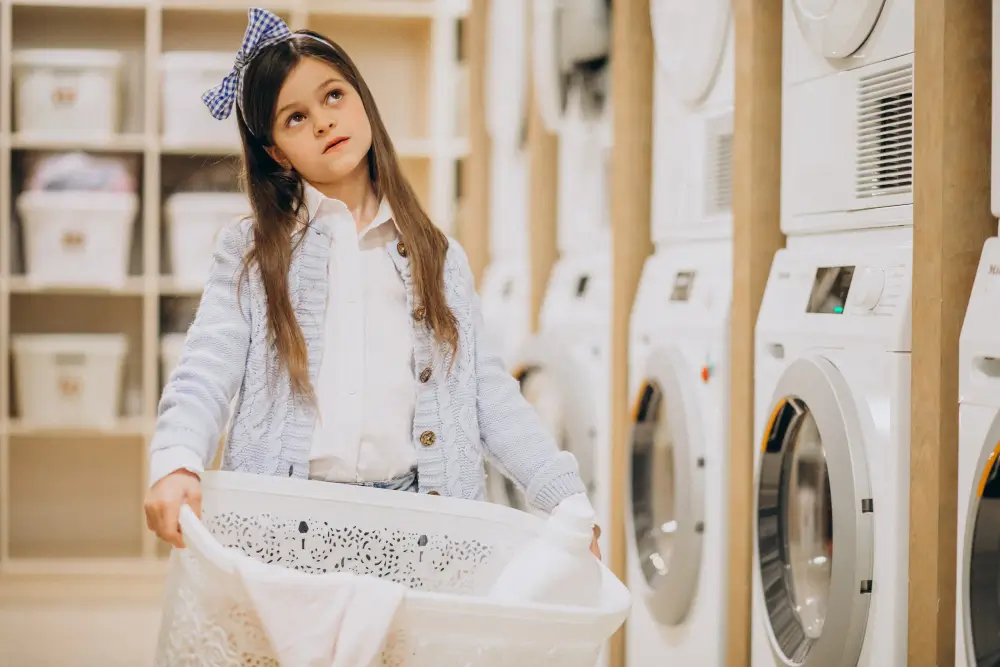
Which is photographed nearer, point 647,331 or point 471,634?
point 471,634

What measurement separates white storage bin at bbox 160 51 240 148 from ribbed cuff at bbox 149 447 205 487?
2.65 metres

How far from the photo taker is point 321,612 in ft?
3.37

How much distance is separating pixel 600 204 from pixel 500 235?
2.61 ft

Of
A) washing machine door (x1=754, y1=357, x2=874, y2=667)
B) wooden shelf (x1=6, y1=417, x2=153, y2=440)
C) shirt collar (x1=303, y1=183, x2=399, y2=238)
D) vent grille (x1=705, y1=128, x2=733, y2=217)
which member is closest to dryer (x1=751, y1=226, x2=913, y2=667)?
washing machine door (x1=754, y1=357, x2=874, y2=667)

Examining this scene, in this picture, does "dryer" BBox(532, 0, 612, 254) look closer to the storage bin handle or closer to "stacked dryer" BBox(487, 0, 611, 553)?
"stacked dryer" BBox(487, 0, 611, 553)

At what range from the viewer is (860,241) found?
1.73 meters

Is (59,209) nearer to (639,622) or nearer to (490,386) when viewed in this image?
(639,622)

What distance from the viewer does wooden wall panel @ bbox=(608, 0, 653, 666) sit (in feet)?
8.03

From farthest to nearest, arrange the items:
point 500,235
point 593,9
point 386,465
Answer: point 500,235
point 593,9
point 386,465

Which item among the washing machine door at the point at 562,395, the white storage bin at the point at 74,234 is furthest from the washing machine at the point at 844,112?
the white storage bin at the point at 74,234

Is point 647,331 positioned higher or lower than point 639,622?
Result: higher

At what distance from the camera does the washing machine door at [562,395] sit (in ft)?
8.54

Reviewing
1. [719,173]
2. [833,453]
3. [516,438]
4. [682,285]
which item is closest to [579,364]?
[682,285]

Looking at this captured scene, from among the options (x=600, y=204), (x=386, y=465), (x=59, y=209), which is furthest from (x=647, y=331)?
(x=59, y=209)
